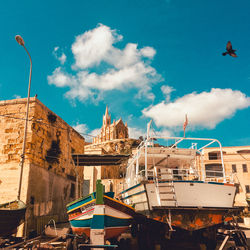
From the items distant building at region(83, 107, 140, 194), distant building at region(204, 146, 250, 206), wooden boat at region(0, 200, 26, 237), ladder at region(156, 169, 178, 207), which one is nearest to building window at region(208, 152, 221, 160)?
distant building at region(204, 146, 250, 206)

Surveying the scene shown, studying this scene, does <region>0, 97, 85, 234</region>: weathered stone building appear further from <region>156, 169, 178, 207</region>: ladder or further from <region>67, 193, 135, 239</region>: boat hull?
<region>156, 169, 178, 207</region>: ladder

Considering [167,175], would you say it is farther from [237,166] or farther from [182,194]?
[237,166]

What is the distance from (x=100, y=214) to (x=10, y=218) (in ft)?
12.2

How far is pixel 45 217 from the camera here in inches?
519

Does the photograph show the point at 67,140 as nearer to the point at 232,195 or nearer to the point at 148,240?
the point at 148,240

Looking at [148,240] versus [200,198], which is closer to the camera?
[200,198]

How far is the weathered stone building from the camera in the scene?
12.1 m

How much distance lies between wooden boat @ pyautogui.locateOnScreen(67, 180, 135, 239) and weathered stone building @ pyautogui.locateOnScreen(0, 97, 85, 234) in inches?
140

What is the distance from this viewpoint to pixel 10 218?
9.28 meters

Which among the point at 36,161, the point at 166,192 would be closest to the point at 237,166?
the point at 166,192

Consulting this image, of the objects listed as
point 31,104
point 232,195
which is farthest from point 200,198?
point 31,104

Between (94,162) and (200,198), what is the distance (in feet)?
29.6

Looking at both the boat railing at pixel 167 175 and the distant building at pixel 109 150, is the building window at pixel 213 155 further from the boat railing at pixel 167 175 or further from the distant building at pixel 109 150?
the boat railing at pixel 167 175

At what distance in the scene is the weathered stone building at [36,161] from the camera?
12.1m
